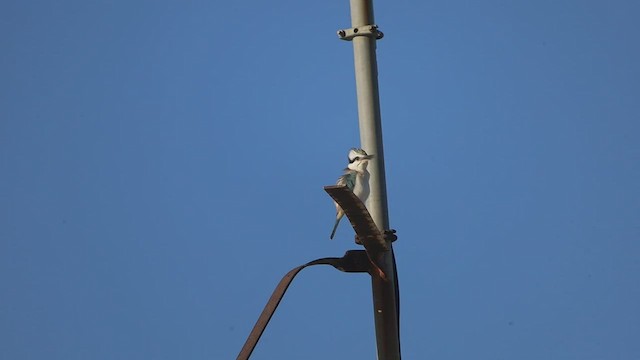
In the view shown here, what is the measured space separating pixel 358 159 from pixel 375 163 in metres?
0.28

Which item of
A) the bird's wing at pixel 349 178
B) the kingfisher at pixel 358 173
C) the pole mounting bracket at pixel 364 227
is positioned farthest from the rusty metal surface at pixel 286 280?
the bird's wing at pixel 349 178

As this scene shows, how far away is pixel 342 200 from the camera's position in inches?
320

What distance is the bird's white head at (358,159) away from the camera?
8.97 meters

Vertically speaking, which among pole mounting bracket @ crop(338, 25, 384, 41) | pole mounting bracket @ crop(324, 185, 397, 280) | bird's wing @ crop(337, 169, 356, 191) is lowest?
pole mounting bracket @ crop(324, 185, 397, 280)

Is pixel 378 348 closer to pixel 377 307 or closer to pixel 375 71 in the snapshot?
pixel 377 307

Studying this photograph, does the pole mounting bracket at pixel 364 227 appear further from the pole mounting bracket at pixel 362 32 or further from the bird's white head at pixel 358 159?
the pole mounting bracket at pixel 362 32

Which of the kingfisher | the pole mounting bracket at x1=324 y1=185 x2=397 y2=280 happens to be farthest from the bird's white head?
the pole mounting bracket at x1=324 y1=185 x2=397 y2=280

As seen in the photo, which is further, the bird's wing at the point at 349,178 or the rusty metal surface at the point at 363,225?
the bird's wing at the point at 349,178

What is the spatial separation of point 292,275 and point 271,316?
11.1 inches

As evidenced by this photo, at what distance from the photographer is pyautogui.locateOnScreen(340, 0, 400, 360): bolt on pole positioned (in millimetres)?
8633

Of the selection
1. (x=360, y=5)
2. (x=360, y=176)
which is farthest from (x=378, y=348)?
(x=360, y=5)

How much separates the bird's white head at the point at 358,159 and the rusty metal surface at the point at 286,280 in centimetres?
63

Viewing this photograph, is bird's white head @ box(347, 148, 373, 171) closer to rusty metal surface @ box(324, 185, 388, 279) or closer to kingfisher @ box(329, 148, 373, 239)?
kingfisher @ box(329, 148, 373, 239)

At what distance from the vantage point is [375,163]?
8906mm
